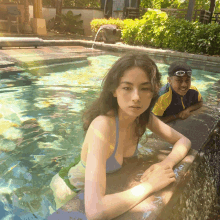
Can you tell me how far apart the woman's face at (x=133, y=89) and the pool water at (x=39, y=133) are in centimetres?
54

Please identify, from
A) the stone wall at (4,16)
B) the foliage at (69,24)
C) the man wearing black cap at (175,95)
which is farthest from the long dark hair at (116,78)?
the foliage at (69,24)

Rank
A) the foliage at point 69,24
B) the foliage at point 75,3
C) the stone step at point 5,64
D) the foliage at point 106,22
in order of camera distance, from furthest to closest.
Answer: the foliage at point 75,3 < the foliage at point 69,24 < the foliage at point 106,22 < the stone step at point 5,64

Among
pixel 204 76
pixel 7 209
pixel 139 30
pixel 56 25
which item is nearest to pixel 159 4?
pixel 56 25

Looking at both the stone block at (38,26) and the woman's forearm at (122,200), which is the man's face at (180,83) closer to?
the woman's forearm at (122,200)

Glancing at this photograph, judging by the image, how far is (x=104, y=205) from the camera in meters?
1.25

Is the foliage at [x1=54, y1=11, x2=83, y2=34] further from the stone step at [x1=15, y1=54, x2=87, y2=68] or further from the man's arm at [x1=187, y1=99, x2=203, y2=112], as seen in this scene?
the man's arm at [x1=187, y1=99, x2=203, y2=112]

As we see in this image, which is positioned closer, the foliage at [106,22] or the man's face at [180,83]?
the man's face at [180,83]

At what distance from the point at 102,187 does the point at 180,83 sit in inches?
85.6

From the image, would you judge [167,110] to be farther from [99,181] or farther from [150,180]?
[99,181]

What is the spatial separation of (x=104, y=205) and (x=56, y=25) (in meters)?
19.4

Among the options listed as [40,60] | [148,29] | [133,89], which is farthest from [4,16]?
[133,89]

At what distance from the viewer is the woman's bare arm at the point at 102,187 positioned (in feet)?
4.08

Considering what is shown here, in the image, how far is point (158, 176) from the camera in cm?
153

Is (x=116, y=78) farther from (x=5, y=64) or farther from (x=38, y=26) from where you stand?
(x=38, y=26)
